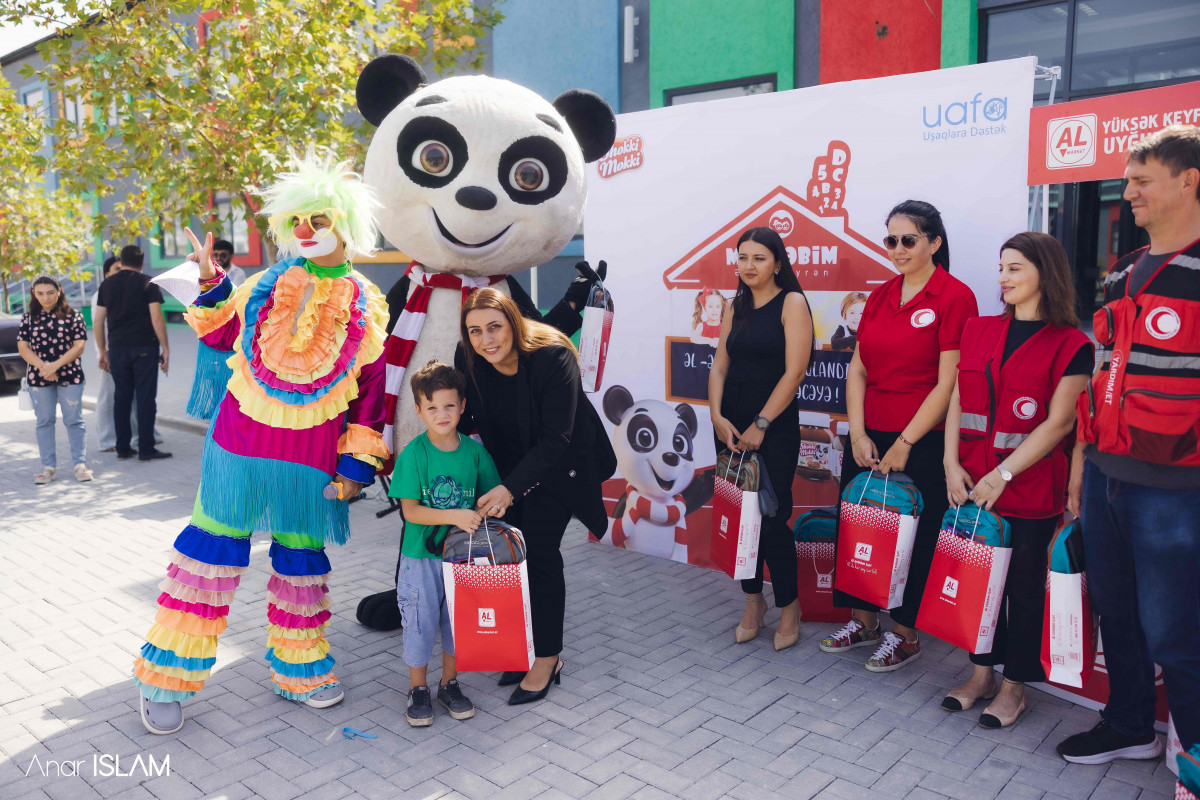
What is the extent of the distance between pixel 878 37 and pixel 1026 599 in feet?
22.8

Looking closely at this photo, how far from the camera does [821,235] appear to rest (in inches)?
181

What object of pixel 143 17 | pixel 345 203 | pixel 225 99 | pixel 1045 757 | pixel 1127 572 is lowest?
pixel 1045 757

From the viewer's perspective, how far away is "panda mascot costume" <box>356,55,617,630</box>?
3764 millimetres

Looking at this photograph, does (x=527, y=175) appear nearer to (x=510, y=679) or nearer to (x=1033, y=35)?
(x=510, y=679)

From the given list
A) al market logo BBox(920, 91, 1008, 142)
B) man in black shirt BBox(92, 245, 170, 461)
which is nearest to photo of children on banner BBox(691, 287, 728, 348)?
al market logo BBox(920, 91, 1008, 142)

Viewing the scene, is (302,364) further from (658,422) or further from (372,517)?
(372,517)

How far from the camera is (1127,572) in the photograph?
3.02 metres

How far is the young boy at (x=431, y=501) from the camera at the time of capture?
3.38 m

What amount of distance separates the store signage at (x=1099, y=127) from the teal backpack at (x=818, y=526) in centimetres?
174

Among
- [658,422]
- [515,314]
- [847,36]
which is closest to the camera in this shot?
[515,314]

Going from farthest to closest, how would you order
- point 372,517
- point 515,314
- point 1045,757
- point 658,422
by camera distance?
1. point 372,517
2. point 658,422
3. point 515,314
4. point 1045,757

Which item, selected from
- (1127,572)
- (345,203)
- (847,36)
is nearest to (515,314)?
(345,203)

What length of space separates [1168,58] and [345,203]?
743cm

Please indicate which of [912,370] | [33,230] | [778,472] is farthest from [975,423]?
[33,230]
